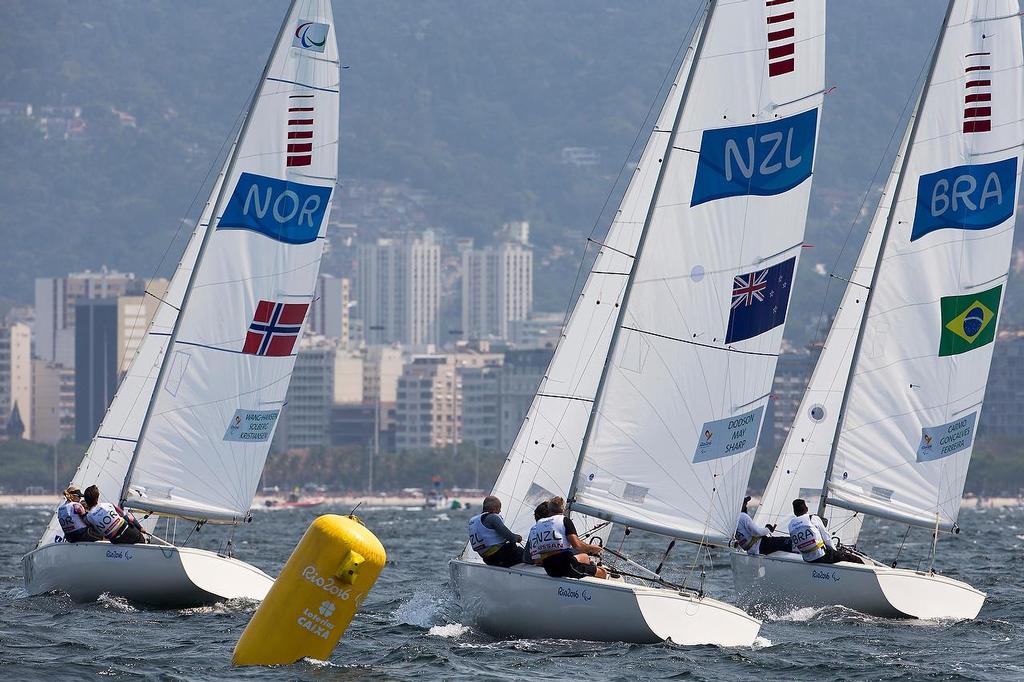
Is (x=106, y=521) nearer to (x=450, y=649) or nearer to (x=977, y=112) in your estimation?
(x=450, y=649)

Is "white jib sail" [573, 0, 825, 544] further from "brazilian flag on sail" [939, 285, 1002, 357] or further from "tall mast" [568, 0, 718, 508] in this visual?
"brazilian flag on sail" [939, 285, 1002, 357]

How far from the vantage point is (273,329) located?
2252 centimetres

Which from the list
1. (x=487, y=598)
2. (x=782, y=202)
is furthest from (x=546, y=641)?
(x=782, y=202)

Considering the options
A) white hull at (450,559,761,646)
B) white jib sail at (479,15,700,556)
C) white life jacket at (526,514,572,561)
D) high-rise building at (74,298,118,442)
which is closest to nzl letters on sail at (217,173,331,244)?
white jib sail at (479,15,700,556)

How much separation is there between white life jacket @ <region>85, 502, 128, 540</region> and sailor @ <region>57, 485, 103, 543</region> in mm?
71

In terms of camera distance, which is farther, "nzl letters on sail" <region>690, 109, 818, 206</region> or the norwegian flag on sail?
the norwegian flag on sail

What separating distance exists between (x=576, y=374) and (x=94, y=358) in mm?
176841

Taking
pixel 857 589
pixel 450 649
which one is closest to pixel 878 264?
pixel 857 589

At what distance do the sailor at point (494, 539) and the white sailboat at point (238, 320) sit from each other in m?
5.43

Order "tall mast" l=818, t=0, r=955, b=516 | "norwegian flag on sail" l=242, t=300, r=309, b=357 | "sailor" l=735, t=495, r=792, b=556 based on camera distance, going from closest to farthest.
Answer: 1. "sailor" l=735, t=495, r=792, b=556
2. "tall mast" l=818, t=0, r=955, b=516
3. "norwegian flag on sail" l=242, t=300, r=309, b=357

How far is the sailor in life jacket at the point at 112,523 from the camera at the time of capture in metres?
19.6

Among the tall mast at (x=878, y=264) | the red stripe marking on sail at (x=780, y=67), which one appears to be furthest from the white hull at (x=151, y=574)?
the red stripe marking on sail at (x=780, y=67)

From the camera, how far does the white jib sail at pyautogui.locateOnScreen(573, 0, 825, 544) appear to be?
17.6m

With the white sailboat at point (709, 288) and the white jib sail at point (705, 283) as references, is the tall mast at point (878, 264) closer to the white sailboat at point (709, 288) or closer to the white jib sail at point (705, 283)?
the white sailboat at point (709, 288)
